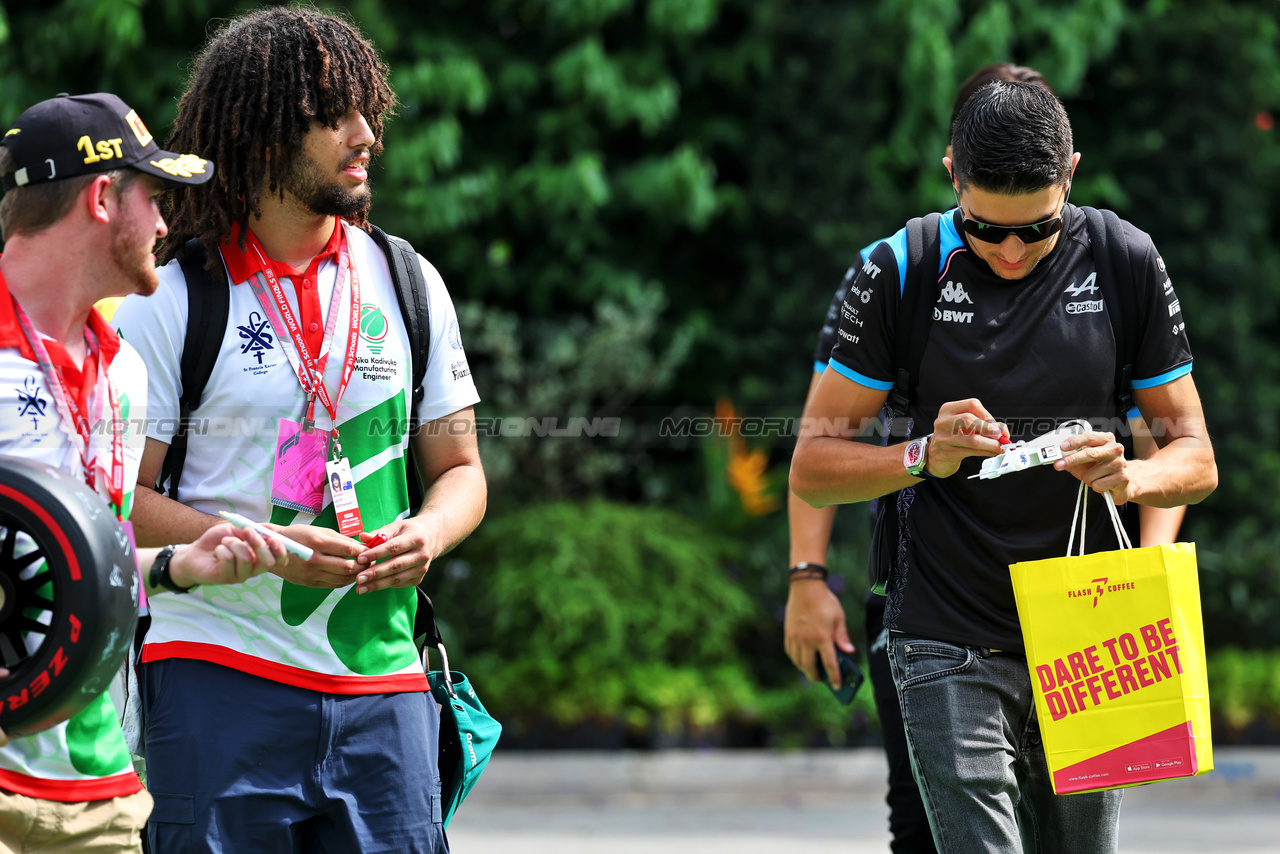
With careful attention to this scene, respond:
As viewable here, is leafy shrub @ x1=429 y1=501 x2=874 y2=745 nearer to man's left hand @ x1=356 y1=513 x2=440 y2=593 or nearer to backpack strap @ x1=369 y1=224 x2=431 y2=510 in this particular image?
backpack strap @ x1=369 y1=224 x2=431 y2=510

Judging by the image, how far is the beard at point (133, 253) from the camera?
103 inches

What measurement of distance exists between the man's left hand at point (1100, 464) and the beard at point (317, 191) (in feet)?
5.23

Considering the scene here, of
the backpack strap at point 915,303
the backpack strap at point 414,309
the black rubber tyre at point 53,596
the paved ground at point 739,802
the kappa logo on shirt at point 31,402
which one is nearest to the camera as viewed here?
the black rubber tyre at point 53,596

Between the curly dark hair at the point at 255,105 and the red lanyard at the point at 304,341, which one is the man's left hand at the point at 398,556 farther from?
the curly dark hair at the point at 255,105

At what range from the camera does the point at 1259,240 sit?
10836 millimetres

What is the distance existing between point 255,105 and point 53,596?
1255 mm

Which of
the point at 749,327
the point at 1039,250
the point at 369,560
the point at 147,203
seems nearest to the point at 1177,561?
the point at 1039,250

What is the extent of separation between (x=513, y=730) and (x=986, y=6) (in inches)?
230

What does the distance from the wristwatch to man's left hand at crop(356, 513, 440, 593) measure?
1.06 metres

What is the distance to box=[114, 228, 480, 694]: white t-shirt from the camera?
3037 mm

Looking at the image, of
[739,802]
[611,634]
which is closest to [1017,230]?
[611,634]

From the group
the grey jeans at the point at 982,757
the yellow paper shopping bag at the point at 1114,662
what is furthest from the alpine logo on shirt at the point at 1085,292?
the grey jeans at the point at 982,757

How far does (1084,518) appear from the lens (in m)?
3.25

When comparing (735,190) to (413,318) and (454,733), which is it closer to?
(413,318)
